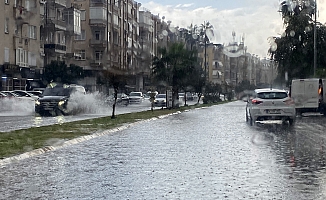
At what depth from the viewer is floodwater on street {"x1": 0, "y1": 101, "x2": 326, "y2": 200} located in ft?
29.9

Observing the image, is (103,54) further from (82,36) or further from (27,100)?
(27,100)

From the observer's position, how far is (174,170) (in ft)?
37.9

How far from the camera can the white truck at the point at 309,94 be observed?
3550 centimetres

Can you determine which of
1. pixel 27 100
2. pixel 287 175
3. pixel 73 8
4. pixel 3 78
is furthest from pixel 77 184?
pixel 73 8

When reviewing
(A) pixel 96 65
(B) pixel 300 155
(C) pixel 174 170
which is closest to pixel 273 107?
(B) pixel 300 155

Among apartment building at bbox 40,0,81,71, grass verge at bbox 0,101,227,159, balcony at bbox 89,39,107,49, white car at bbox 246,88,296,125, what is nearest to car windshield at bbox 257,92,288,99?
white car at bbox 246,88,296,125

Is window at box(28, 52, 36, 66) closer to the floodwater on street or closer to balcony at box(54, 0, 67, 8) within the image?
balcony at box(54, 0, 67, 8)

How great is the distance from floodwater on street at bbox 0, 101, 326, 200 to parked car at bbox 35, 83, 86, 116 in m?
18.5

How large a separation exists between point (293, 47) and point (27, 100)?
22378mm

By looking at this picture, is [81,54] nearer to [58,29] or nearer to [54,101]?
[58,29]

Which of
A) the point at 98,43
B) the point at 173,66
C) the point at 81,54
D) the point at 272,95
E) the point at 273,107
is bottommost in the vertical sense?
the point at 273,107

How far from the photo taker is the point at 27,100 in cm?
4597

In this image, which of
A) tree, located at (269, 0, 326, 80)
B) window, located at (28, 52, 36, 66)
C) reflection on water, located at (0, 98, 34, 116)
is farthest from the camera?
window, located at (28, 52, 36, 66)

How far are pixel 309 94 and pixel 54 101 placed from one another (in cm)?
1509
